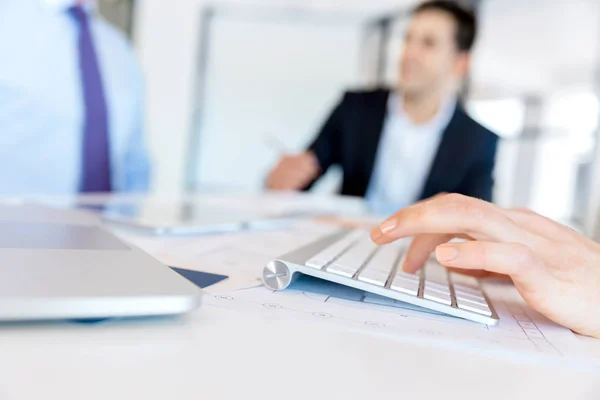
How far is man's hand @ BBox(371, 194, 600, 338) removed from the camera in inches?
16.5

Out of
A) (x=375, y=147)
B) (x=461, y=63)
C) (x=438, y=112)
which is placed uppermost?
(x=461, y=63)

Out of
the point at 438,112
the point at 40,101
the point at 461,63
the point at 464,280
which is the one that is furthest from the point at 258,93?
the point at 464,280

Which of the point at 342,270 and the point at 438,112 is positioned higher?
the point at 438,112

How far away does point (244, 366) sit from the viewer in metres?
0.27

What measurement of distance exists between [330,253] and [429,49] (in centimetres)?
188

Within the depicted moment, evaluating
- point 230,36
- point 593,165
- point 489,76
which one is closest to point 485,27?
point 489,76

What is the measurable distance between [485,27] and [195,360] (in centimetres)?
445

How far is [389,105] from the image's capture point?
2.02m

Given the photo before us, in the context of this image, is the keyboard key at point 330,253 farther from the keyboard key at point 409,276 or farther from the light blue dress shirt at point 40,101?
the light blue dress shirt at point 40,101

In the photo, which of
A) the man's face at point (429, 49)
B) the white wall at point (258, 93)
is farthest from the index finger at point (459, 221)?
the white wall at point (258, 93)

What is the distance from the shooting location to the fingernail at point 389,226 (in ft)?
1.58

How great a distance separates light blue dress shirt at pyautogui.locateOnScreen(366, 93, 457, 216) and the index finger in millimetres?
1359

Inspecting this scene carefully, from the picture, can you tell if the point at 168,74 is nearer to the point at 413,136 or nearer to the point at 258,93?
the point at 258,93

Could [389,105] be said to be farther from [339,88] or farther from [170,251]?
[339,88]
